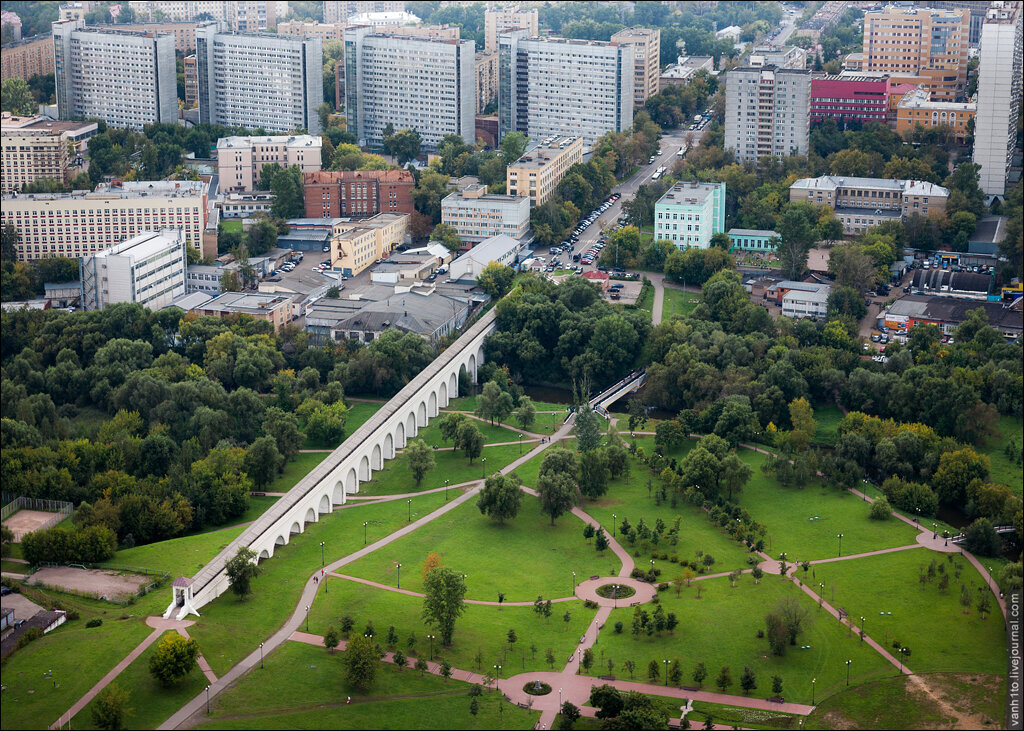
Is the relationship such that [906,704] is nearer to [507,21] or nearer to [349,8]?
[507,21]

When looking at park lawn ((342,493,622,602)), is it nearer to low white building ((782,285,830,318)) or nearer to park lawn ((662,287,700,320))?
park lawn ((662,287,700,320))

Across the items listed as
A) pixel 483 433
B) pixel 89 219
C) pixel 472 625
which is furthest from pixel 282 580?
pixel 89 219

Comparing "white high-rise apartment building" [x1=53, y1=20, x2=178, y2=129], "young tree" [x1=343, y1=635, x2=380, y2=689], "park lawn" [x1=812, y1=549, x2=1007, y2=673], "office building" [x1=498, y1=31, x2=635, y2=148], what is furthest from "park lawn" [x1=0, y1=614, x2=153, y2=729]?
"white high-rise apartment building" [x1=53, y1=20, x2=178, y2=129]

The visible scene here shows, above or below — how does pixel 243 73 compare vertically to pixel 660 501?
above

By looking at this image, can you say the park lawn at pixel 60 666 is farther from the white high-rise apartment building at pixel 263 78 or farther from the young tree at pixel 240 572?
the white high-rise apartment building at pixel 263 78

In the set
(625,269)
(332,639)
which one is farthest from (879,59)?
(332,639)

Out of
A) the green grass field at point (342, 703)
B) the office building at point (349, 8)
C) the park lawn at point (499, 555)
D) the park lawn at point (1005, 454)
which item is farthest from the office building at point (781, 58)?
the green grass field at point (342, 703)

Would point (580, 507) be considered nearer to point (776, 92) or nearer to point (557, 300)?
point (557, 300)
